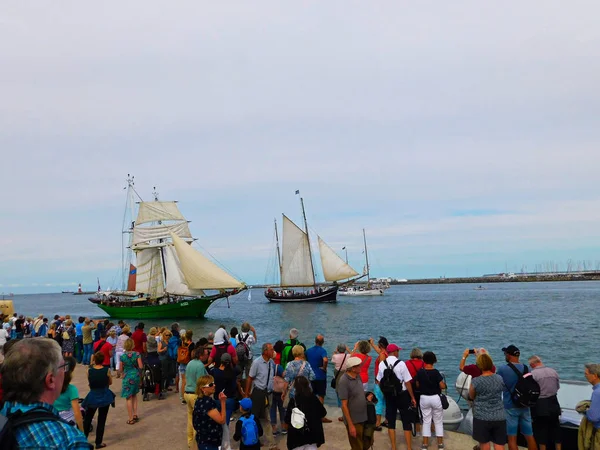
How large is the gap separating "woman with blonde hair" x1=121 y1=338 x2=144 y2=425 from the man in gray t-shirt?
4183 mm

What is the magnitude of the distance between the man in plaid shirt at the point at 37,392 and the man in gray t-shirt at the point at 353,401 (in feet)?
12.6

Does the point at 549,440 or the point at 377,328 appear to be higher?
the point at 549,440

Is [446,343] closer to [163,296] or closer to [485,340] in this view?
[485,340]

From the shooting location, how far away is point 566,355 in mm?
23625

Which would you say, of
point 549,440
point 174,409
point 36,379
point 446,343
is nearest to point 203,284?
point 446,343

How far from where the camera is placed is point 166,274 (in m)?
55.7

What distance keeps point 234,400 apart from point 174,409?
8.19 feet

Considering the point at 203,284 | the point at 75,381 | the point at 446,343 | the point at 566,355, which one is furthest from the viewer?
the point at 203,284

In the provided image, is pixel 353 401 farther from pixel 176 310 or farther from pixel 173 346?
pixel 176 310

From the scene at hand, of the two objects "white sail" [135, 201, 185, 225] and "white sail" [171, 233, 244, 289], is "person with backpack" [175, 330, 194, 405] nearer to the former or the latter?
"white sail" [171, 233, 244, 289]

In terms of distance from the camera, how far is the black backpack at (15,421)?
5.82 ft

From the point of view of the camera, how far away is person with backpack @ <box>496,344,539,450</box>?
20.0 ft

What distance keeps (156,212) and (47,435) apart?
65.5 metres

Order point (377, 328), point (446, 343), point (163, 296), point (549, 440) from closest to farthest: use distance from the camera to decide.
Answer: point (549, 440) < point (446, 343) < point (377, 328) < point (163, 296)
